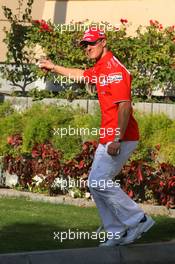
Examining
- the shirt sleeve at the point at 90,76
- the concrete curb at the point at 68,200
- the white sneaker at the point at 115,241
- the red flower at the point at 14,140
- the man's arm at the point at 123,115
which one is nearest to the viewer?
the man's arm at the point at 123,115

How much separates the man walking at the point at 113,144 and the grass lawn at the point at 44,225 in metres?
0.50

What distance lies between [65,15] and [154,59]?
9.94 feet

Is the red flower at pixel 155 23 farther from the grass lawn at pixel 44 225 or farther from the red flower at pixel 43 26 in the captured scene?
the grass lawn at pixel 44 225

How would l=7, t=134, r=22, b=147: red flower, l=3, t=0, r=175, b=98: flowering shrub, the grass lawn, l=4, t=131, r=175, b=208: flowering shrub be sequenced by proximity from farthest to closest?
1. l=3, t=0, r=175, b=98: flowering shrub
2. l=7, t=134, r=22, b=147: red flower
3. l=4, t=131, r=175, b=208: flowering shrub
4. the grass lawn

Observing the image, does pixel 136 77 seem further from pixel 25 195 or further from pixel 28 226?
pixel 28 226

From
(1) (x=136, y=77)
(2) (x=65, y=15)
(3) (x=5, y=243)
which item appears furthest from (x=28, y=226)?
(2) (x=65, y=15)

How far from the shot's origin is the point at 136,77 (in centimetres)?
1305

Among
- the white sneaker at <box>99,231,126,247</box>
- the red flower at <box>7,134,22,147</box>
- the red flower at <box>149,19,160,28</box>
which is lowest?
the white sneaker at <box>99,231,126,247</box>

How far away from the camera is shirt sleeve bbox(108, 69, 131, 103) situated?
7.33 meters

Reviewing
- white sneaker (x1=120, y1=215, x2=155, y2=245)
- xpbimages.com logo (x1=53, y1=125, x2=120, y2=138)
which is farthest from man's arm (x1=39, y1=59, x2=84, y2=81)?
xpbimages.com logo (x1=53, y1=125, x2=120, y2=138)

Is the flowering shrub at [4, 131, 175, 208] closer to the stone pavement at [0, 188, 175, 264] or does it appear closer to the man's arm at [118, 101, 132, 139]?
the stone pavement at [0, 188, 175, 264]

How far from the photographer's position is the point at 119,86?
24.1ft

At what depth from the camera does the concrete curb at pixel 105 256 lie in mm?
6863

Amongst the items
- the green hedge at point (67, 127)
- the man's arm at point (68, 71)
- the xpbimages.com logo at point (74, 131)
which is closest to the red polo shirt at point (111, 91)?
the man's arm at point (68, 71)
